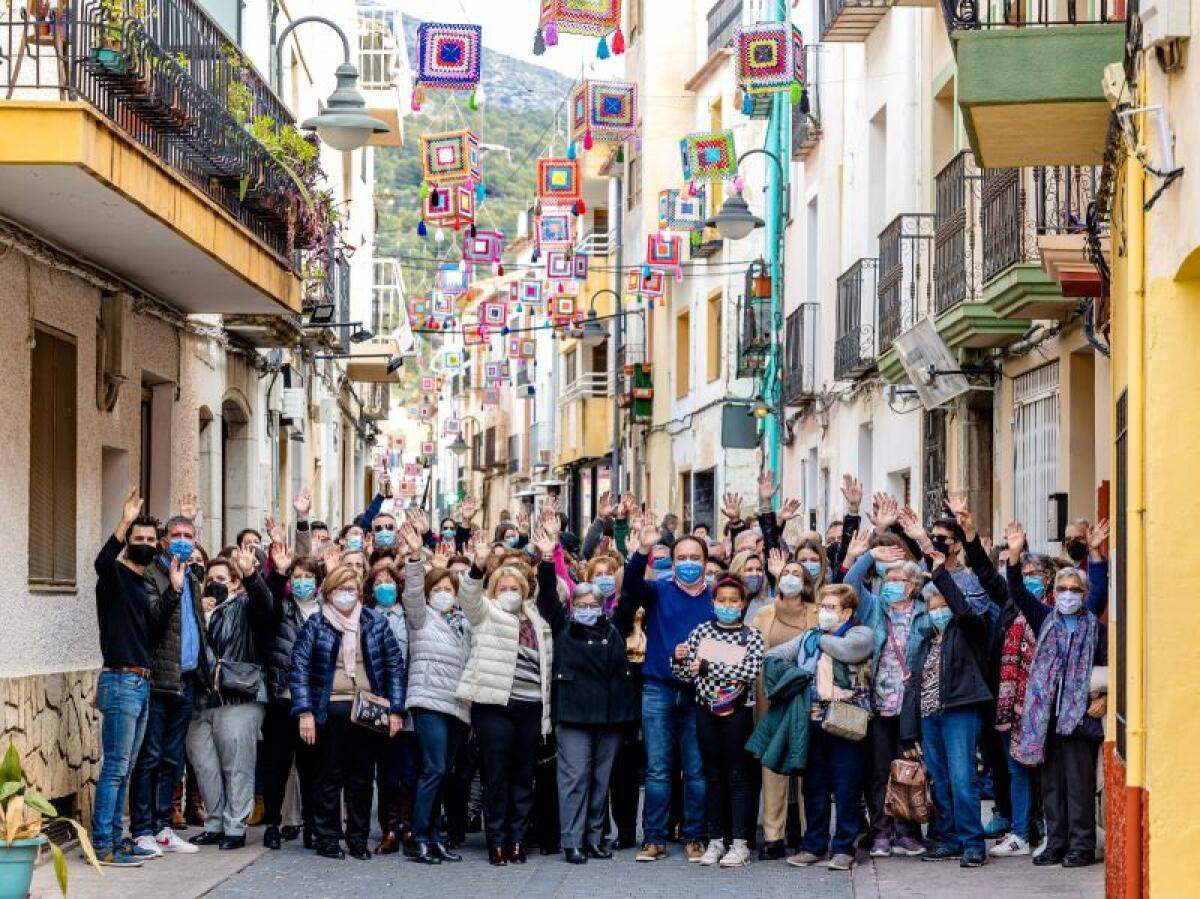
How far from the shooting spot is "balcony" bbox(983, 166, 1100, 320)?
15023 mm

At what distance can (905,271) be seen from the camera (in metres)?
20.4

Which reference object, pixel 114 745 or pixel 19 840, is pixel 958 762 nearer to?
pixel 114 745

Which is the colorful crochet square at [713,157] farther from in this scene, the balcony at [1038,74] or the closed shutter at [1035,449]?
the balcony at [1038,74]

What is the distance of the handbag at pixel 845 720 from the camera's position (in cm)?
1311

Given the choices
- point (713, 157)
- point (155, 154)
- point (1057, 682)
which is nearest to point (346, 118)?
point (155, 154)

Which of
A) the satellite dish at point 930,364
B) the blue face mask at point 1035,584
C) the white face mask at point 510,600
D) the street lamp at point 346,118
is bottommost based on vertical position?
the white face mask at point 510,600

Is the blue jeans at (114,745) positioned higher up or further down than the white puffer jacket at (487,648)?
further down

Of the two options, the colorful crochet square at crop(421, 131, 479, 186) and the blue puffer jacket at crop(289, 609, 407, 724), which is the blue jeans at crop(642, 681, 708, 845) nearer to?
the blue puffer jacket at crop(289, 609, 407, 724)

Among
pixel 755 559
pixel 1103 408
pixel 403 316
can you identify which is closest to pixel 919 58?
pixel 1103 408

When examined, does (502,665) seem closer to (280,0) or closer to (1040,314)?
(1040,314)

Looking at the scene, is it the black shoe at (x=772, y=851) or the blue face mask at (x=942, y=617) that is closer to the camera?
the blue face mask at (x=942, y=617)

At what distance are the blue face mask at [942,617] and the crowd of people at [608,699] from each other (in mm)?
17

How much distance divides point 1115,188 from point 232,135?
711cm

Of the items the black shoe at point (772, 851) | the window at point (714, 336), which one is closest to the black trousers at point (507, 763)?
the black shoe at point (772, 851)
